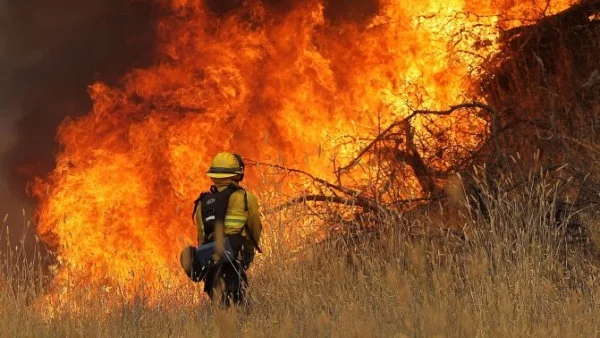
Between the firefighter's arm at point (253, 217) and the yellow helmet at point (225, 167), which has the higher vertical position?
the yellow helmet at point (225, 167)

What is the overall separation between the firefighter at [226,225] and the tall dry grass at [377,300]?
294 mm

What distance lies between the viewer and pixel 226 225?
6516mm

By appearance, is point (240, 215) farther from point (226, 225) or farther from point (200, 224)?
point (200, 224)

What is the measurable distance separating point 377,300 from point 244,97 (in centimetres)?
518

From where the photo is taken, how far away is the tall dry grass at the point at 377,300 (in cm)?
494

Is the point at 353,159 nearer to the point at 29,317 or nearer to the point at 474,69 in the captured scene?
the point at 474,69

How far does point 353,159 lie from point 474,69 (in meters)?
2.15

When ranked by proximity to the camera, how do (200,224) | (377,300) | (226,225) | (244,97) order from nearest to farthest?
(377,300)
(226,225)
(200,224)
(244,97)

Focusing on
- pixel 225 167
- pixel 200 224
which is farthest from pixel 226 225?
pixel 225 167

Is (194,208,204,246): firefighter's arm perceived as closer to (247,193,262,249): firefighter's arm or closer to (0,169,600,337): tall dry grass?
(247,193,262,249): firefighter's arm

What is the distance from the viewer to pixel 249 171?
10125mm

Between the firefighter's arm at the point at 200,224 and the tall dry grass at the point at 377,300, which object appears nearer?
the tall dry grass at the point at 377,300

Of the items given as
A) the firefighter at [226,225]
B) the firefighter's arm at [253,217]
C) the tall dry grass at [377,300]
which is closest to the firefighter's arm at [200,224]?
the firefighter at [226,225]

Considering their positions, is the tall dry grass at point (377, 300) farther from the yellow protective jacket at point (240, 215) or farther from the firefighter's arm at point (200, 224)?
the firefighter's arm at point (200, 224)
